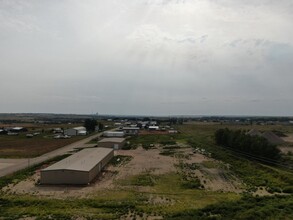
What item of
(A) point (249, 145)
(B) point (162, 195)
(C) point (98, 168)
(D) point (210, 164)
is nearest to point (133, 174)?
(C) point (98, 168)

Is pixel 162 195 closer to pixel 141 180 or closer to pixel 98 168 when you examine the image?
pixel 141 180

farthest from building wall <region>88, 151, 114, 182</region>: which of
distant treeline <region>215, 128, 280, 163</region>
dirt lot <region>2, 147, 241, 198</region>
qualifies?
distant treeline <region>215, 128, 280, 163</region>

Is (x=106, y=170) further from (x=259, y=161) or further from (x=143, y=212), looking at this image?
(x=259, y=161)

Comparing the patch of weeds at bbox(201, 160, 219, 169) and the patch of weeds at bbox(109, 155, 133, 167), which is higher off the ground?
the patch of weeds at bbox(201, 160, 219, 169)

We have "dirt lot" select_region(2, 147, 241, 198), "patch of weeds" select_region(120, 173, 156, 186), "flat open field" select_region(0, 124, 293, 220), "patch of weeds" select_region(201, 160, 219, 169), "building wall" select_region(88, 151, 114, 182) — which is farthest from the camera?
"patch of weeds" select_region(201, 160, 219, 169)

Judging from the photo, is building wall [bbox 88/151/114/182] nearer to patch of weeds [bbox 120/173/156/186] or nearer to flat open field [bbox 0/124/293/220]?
flat open field [bbox 0/124/293/220]

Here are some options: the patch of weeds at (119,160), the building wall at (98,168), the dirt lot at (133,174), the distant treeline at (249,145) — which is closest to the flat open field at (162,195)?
the dirt lot at (133,174)
